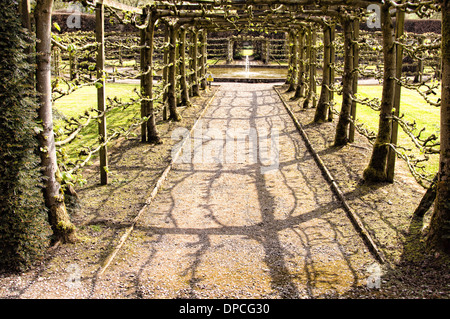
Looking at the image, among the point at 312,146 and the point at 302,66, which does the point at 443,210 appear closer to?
the point at 312,146

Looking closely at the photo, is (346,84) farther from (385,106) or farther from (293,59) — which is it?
(293,59)

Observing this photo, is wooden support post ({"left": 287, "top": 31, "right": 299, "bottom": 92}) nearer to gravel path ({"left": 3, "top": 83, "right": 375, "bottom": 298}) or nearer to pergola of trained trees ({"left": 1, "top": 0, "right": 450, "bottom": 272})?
pergola of trained trees ({"left": 1, "top": 0, "right": 450, "bottom": 272})

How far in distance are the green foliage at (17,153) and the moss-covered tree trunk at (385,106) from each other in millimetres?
4628

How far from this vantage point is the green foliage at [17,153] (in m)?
3.75

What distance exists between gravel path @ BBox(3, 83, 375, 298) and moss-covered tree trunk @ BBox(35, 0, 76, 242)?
0.57m

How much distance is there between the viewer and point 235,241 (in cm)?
482

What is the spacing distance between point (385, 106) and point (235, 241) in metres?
3.16

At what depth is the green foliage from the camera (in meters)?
3.75

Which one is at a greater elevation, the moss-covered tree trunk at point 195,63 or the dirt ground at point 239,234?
the moss-covered tree trunk at point 195,63

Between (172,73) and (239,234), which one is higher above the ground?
(172,73)

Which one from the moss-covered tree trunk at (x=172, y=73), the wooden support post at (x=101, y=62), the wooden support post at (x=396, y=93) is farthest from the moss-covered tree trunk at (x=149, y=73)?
the wooden support post at (x=396, y=93)

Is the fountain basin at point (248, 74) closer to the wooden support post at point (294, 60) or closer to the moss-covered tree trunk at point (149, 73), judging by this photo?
the wooden support post at point (294, 60)

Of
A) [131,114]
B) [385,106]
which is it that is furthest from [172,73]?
[385,106]

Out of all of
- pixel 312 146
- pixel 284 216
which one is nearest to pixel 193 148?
pixel 312 146
